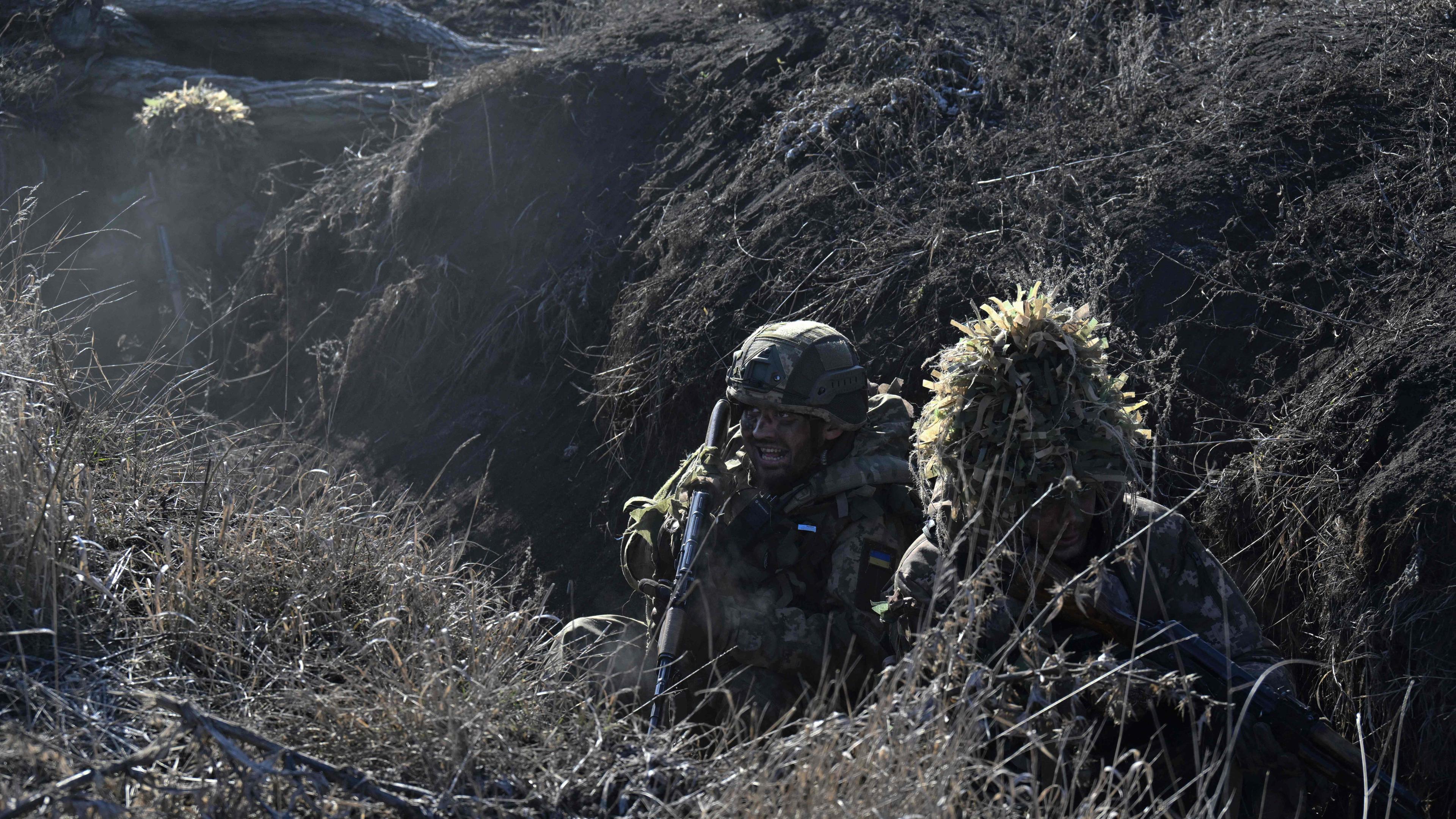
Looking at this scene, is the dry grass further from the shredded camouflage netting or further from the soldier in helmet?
the shredded camouflage netting

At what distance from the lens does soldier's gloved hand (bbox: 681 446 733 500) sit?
406 centimetres

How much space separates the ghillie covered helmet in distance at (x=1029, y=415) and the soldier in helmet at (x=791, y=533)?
60cm

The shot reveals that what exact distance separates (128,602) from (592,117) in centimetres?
567

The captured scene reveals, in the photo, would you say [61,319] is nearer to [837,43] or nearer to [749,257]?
[749,257]

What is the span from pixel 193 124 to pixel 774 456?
26.6 ft

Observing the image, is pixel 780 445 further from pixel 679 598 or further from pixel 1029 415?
pixel 1029 415

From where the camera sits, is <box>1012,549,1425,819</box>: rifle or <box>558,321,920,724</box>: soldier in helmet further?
<box>558,321,920,724</box>: soldier in helmet

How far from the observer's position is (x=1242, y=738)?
296 centimetres

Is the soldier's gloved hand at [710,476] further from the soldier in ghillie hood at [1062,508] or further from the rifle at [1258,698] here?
the rifle at [1258,698]

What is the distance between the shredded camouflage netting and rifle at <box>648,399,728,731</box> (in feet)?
25.2

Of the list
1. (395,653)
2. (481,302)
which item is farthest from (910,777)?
(481,302)

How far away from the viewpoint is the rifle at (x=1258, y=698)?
2.83 meters

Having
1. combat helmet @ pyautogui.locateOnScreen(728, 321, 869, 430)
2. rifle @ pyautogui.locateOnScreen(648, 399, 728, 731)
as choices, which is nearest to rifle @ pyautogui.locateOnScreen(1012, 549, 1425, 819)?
combat helmet @ pyautogui.locateOnScreen(728, 321, 869, 430)

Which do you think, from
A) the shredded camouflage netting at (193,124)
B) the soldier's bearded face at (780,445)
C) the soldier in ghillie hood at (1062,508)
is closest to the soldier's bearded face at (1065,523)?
the soldier in ghillie hood at (1062,508)
